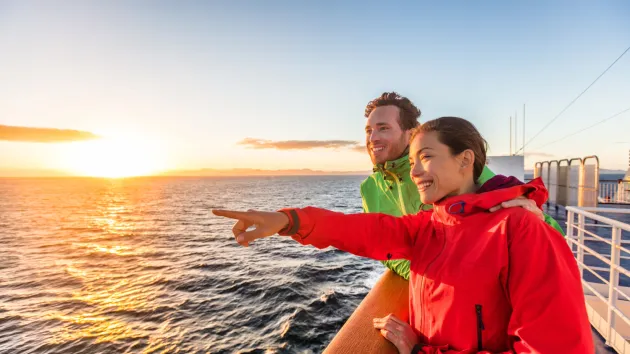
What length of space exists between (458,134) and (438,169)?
0.22 meters

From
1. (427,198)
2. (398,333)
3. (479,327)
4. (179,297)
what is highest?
(427,198)

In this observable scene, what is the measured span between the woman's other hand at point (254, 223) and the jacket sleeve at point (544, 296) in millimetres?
1156

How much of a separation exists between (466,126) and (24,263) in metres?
24.1

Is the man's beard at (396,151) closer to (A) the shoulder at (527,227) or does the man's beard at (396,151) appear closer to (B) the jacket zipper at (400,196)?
(B) the jacket zipper at (400,196)

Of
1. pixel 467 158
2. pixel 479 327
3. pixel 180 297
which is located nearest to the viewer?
pixel 479 327

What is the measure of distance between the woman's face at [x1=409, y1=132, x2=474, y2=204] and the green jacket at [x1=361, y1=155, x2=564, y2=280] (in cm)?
93

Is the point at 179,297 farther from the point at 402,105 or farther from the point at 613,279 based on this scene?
the point at 613,279

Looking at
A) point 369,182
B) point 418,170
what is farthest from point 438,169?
point 369,182

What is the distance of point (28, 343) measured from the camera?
9.06 meters

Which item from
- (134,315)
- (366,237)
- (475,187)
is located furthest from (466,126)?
(134,315)

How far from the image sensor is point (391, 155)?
3.17 meters

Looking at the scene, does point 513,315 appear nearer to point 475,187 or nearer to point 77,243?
point 475,187

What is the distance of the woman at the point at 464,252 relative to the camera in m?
1.32

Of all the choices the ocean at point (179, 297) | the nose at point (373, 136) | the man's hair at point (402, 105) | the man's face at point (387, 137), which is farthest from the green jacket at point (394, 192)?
the ocean at point (179, 297)
